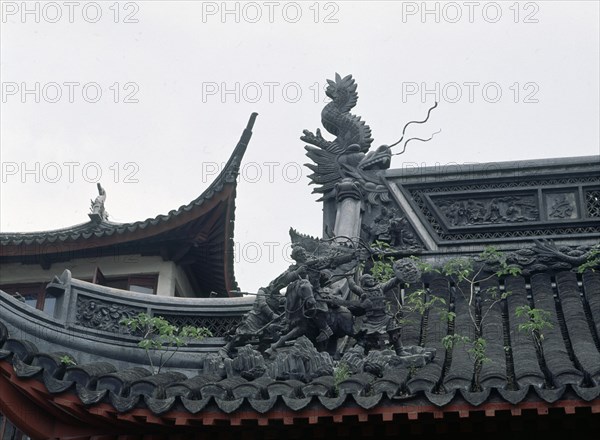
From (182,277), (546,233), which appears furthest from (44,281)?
(546,233)

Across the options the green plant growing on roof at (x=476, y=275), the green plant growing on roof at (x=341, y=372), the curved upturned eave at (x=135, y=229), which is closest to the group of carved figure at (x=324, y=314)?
the green plant growing on roof at (x=341, y=372)

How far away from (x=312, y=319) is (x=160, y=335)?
2.08 m

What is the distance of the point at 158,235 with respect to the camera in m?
16.2

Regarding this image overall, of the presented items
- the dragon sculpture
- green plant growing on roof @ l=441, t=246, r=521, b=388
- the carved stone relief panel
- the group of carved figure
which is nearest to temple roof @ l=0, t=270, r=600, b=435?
the group of carved figure

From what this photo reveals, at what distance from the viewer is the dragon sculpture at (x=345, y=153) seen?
471 inches

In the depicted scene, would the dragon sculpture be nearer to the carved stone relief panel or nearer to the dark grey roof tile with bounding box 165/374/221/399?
the carved stone relief panel

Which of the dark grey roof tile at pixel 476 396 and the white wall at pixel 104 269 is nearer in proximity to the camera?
the dark grey roof tile at pixel 476 396

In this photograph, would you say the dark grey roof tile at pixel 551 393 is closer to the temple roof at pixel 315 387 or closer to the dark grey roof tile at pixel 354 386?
the temple roof at pixel 315 387

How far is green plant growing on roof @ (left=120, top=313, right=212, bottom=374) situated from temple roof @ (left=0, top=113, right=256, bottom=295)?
488 cm

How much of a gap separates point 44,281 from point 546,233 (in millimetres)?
8100

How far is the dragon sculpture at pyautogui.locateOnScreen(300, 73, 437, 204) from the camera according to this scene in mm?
11961

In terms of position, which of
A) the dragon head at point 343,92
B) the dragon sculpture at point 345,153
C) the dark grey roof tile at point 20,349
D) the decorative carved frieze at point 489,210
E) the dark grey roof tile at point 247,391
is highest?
the dragon head at point 343,92

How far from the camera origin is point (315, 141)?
12195mm

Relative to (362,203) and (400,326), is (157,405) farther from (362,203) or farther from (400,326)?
(362,203)
